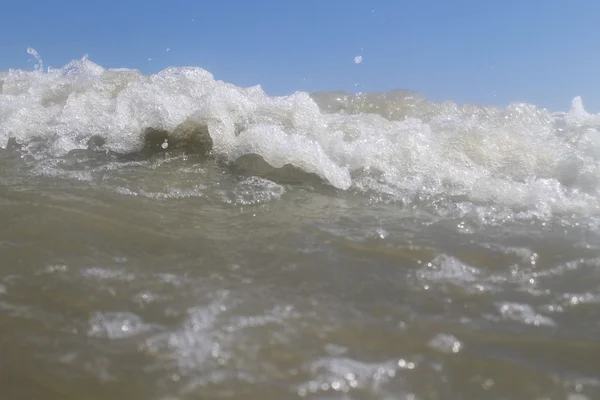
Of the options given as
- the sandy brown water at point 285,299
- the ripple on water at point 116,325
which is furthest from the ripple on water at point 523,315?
the ripple on water at point 116,325

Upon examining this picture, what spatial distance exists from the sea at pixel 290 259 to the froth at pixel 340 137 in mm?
22

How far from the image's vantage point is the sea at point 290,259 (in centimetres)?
136

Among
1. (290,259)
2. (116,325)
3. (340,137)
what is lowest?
(116,325)

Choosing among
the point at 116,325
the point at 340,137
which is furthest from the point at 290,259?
the point at 340,137

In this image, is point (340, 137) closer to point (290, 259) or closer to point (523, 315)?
point (290, 259)

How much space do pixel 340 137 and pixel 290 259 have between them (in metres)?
2.00

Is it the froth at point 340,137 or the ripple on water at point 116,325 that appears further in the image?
the froth at point 340,137

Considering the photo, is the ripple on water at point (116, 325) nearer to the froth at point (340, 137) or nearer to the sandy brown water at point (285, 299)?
the sandy brown water at point (285, 299)

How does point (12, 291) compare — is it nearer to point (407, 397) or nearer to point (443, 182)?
point (407, 397)

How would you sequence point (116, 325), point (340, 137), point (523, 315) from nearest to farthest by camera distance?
point (116, 325)
point (523, 315)
point (340, 137)

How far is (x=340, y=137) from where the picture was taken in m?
3.90

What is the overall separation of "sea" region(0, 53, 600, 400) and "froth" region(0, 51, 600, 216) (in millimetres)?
22

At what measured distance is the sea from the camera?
1357mm

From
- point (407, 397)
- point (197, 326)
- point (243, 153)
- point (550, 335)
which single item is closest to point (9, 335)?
point (197, 326)
